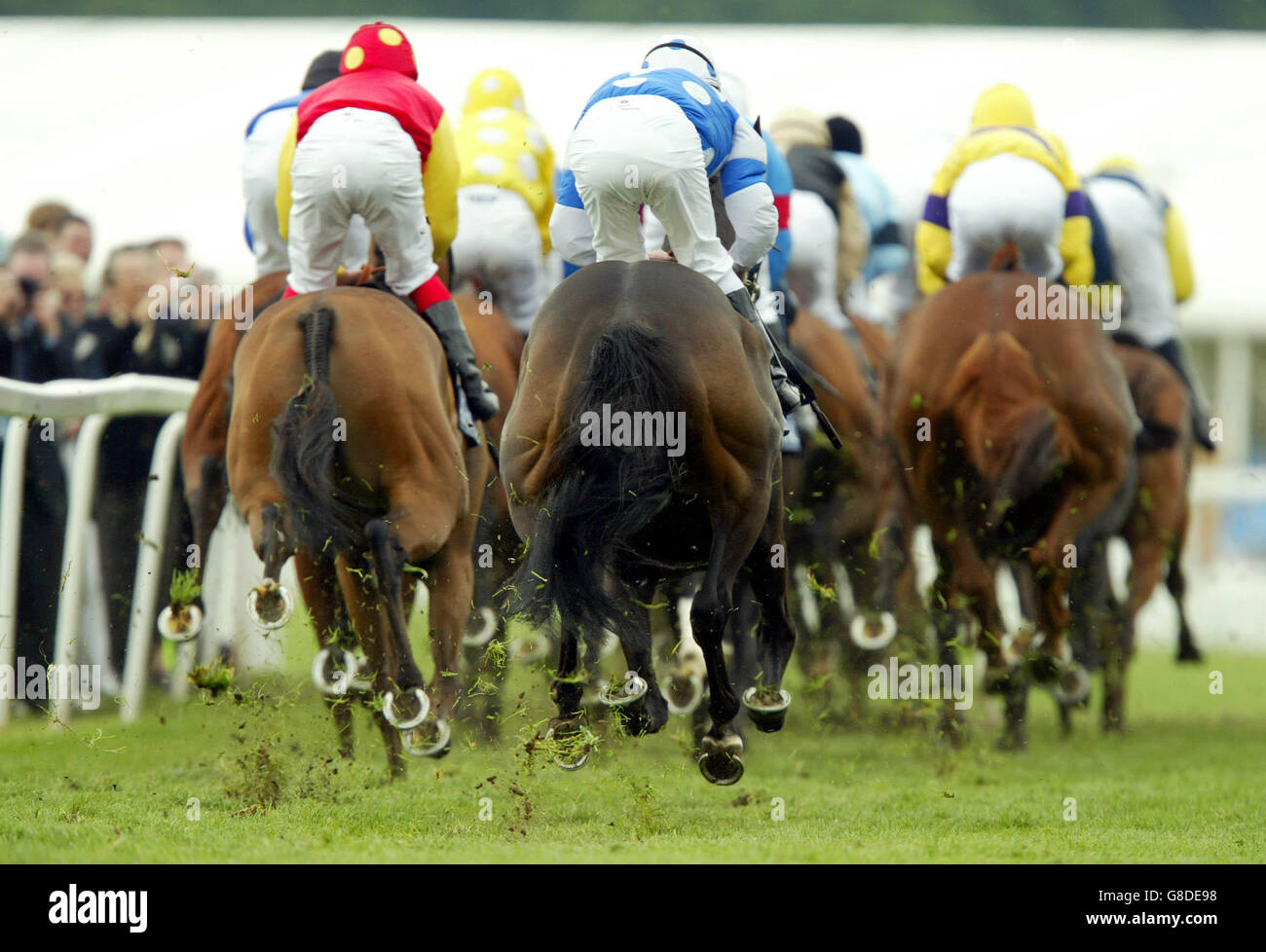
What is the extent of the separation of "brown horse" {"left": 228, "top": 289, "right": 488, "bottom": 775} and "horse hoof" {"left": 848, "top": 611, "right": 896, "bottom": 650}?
224 cm

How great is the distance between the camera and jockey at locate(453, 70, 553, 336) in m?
7.30

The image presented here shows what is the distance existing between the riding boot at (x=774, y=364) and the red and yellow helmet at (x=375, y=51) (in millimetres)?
1481

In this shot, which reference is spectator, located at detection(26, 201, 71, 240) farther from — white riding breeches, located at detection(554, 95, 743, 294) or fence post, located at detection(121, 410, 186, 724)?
white riding breeches, located at detection(554, 95, 743, 294)

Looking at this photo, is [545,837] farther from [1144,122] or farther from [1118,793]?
[1144,122]

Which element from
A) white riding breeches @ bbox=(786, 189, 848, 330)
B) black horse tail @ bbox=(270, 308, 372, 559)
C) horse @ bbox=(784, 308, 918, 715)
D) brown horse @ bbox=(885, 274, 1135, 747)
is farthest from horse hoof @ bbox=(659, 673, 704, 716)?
white riding breeches @ bbox=(786, 189, 848, 330)

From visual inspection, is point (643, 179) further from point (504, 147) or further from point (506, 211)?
point (504, 147)

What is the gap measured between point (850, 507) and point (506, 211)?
221cm

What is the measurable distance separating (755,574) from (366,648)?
1.34 m

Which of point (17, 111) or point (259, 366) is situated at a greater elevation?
point (17, 111)

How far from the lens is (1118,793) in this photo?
6215 mm

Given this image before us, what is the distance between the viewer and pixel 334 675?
5.83 m

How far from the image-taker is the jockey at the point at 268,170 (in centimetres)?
652

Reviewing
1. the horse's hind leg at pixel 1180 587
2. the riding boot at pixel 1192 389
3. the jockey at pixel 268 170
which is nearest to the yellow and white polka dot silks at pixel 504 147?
the jockey at pixel 268 170
